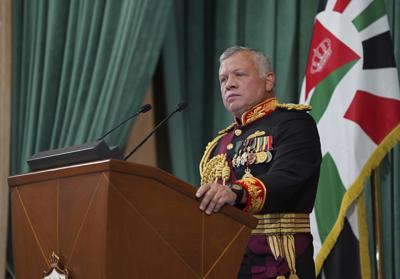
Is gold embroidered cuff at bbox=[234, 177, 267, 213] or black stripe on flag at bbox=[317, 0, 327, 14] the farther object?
black stripe on flag at bbox=[317, 0, 327, 14]

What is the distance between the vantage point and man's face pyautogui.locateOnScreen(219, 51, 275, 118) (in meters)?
2.73

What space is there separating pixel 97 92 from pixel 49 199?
2.51 meters

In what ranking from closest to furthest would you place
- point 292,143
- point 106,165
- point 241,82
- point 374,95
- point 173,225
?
point 106,165 → point 173,225 → point 292,143 → point 241,82 → point 374,95

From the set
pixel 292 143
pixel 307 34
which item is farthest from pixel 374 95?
pixel 292 143

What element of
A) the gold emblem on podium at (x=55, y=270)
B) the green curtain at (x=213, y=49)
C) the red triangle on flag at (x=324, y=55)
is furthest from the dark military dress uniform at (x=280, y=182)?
the green curtain at (x=213, y=49)

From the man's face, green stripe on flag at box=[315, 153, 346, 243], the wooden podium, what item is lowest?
green stripe on flag at box=[315, 153, 346, 243]

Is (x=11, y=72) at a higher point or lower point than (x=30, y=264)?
higher

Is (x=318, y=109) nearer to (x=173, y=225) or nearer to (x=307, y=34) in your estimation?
(x=307, y=34)

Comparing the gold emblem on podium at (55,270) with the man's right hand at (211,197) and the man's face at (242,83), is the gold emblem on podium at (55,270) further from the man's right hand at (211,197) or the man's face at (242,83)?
the man's face at (242,83)

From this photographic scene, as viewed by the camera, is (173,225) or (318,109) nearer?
(173,225)

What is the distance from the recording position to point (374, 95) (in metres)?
3.53

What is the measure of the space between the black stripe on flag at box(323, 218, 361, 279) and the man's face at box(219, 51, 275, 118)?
1.12 meters

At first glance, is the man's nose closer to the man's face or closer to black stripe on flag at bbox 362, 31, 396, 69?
the man's face

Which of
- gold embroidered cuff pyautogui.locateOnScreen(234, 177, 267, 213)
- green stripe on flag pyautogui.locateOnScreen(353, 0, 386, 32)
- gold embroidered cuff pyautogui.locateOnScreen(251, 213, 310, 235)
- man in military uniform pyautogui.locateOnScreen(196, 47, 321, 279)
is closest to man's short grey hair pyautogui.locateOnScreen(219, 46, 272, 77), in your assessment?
man in military uniform pyautogui.locateOnScreen(196, 47, 321, 279)
